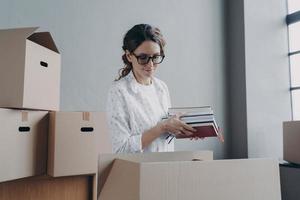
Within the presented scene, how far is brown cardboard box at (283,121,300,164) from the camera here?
2.25 meters

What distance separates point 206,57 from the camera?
2764 mm

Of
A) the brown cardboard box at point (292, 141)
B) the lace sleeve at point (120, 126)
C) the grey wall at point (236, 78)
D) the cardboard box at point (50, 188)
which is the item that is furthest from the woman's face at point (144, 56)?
the grey wall at point (236, 78)

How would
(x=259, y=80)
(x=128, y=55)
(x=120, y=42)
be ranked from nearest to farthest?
(x=128, y=55) < (x=120, y=42) < (x=259, y=80)

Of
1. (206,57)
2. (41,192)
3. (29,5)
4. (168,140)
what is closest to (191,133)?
(168,140)

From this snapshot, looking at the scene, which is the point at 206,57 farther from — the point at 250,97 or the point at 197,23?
the point at 250,97

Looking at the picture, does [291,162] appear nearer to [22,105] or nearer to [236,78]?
[236,78]

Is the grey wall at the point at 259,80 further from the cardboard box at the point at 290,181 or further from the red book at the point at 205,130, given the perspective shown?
the red book at the point at 205,130

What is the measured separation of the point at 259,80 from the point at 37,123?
2286 millimetres

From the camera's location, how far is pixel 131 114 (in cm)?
133

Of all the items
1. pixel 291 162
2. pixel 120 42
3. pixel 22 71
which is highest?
pixel 120 42

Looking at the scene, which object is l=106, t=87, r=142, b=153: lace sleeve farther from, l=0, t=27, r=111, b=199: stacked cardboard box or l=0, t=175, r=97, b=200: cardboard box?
l=0, t=175, r=97, b=200: cardboard box

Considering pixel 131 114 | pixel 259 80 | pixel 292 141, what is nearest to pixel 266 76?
pixel 259 80

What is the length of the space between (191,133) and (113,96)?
404mm

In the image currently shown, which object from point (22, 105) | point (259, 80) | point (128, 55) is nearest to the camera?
point (22, 105)
